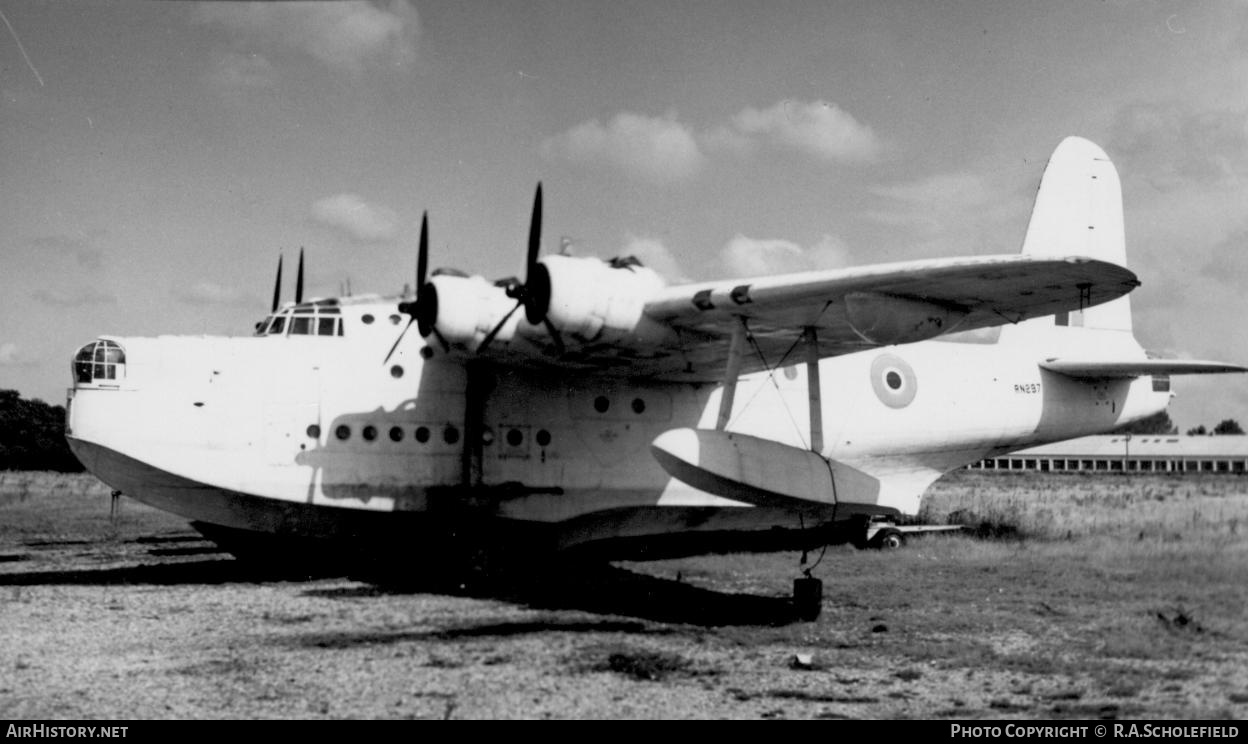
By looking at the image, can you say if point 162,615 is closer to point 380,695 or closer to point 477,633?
point 477,633

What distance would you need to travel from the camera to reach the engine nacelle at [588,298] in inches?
396

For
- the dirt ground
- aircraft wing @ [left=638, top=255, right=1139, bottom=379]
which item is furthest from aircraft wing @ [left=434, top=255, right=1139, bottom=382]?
the dirt ground

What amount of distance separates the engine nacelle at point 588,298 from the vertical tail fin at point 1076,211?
326 inches

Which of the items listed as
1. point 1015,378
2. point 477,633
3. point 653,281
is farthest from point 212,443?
point 1015,378

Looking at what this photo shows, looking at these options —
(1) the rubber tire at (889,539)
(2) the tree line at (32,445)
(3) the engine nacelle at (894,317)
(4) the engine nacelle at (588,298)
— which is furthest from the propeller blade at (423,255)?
(2) the tree line at (32,445)

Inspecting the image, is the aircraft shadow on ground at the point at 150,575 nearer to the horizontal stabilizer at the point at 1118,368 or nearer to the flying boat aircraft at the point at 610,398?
the flying boat aircraft at the point at 610,398

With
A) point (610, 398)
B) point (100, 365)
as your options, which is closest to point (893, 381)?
point (610, 398)

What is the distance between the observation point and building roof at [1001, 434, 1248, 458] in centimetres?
5250

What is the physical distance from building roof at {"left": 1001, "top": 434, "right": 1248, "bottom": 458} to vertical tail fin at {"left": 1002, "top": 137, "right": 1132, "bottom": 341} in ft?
129

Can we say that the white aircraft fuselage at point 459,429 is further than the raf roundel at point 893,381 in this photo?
No

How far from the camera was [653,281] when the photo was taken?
10.7m

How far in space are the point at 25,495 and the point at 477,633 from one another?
86.4ft
